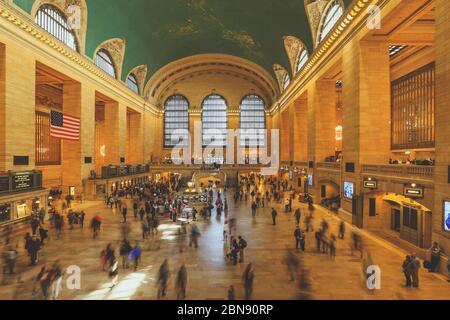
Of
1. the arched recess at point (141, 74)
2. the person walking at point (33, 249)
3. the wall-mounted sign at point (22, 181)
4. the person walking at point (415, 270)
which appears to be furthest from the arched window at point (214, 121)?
the person walking at point (415, 270)

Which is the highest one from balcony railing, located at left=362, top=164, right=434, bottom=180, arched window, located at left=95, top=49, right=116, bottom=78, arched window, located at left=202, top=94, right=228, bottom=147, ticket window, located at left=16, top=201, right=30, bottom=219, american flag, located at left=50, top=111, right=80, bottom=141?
arched window, located at left=95, top=49, right=116, bottom=78

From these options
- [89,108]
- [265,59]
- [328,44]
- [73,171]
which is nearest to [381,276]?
[328,44]

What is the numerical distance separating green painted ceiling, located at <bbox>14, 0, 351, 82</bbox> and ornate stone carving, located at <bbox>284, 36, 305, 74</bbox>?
73 centimetres

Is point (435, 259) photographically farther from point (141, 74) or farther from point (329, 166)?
point (141, 74)

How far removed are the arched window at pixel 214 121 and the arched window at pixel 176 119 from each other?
284cm

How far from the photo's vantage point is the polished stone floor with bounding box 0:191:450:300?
7312mm

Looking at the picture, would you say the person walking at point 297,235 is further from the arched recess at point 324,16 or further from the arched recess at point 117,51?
the arched recess at point 117,51

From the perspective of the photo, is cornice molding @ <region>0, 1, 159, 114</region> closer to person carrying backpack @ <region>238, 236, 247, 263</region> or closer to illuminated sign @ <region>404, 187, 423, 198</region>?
person carrying backpack @ <region>238, 236, 247, 263</region>

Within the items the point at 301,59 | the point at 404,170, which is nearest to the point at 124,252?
the point at 404,170

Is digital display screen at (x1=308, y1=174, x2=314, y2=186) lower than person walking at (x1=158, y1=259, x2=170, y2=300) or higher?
higher

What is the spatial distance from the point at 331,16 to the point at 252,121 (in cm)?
2945

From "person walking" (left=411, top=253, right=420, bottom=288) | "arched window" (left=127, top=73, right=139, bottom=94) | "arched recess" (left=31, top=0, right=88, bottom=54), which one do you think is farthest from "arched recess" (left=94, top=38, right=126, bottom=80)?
"person walking" (left=411, top=253, right=420, bottom=288)

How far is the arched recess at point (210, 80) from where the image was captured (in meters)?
40.5

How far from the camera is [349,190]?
15773mm
